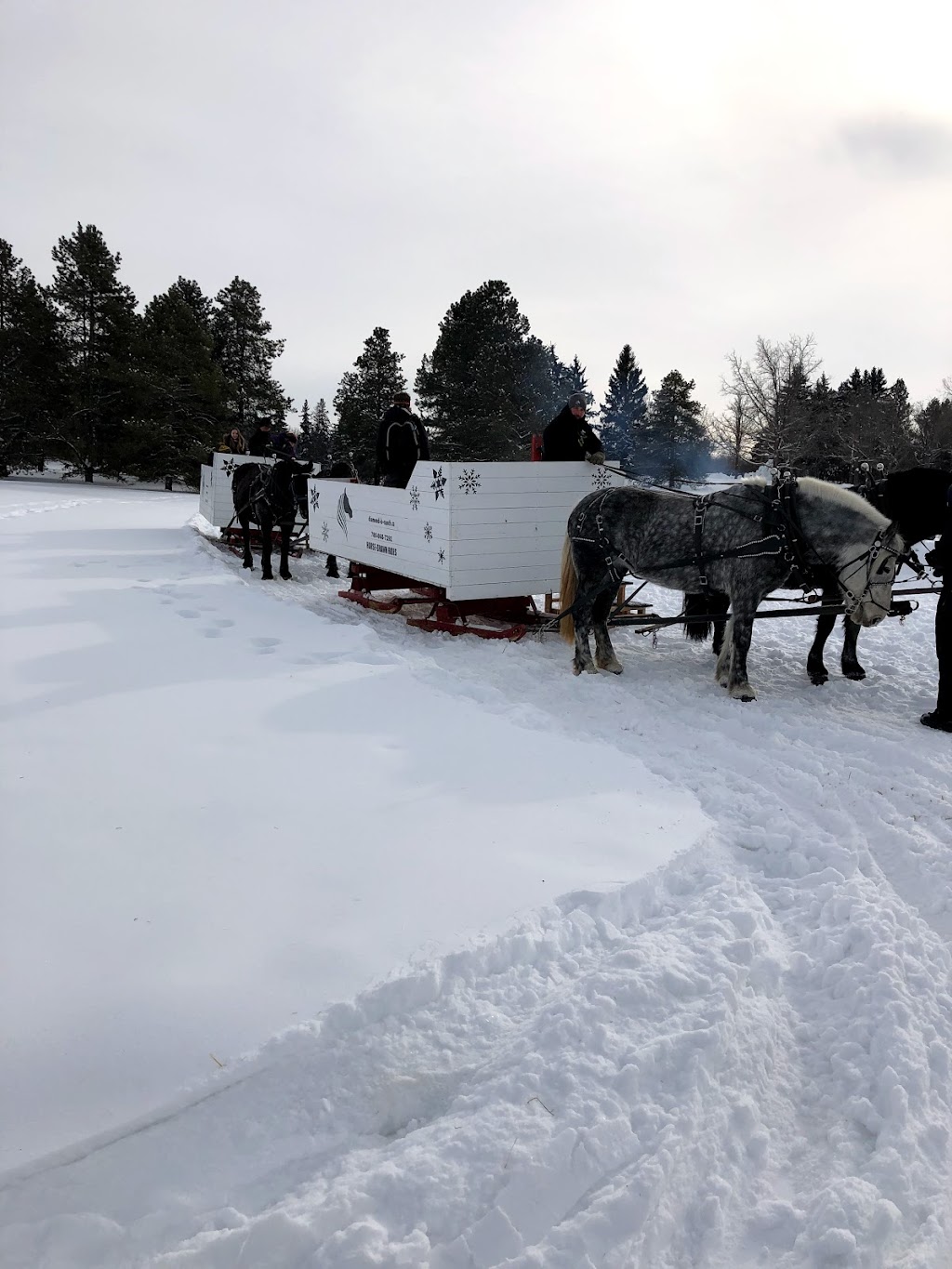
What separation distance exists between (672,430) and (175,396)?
29.6m

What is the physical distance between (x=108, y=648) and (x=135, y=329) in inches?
1225

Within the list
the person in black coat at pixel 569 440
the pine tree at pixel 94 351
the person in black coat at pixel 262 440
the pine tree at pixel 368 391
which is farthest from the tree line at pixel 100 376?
the person in black coat at pixel 569 440

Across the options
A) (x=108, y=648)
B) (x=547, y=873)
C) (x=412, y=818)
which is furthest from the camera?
(x=108, y=648)

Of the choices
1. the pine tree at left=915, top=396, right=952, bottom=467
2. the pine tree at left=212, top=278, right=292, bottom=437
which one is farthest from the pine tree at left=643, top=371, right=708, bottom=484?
the pine tree at left=212, top=278, right=292, bottom=437

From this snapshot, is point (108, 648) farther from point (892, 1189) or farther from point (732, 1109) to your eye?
point (892, 1189)

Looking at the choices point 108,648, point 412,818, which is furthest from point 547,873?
point 108,648

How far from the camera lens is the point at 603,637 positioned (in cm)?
679

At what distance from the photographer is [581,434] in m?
8.18

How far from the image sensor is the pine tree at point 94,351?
32.1 metres

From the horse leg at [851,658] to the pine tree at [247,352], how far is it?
120 ft

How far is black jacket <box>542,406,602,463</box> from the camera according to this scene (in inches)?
320

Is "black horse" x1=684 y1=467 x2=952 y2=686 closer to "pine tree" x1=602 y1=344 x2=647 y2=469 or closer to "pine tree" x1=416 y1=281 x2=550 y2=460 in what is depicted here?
"pine tree" x1=416 y1=281 x2=550 y2=460

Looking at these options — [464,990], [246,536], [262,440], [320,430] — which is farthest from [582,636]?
[320,430]

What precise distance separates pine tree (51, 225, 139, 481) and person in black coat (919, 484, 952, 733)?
32.7 meters
